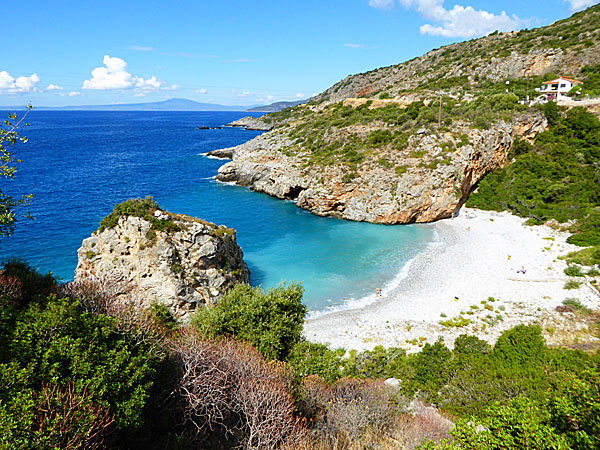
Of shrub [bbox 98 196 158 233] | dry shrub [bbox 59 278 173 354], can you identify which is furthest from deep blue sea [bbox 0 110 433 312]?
dry shrub [bbox 59 278 173 354]

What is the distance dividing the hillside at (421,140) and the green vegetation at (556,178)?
1.66m

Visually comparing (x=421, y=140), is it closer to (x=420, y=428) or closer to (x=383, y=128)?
(x=383, y=128)

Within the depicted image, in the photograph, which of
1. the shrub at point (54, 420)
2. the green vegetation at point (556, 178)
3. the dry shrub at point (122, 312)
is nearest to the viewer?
the shrub at point (54, 420)

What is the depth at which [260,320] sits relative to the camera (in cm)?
1256

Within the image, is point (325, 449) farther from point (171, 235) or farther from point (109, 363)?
point (171, 235)

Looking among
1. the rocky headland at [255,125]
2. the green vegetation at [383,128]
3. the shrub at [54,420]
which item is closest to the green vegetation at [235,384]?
the shrub at [54,420]

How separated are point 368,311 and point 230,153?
2406 inches

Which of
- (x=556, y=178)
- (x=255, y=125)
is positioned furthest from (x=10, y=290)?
(x=255, y=125)

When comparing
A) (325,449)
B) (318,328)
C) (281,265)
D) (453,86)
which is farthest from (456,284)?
(453,86)

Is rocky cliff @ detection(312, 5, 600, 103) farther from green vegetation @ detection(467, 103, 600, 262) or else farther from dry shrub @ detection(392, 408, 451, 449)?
dry shrub @ detection(392, 408, 451, 449)

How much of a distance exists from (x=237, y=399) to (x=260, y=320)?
14.8 ft

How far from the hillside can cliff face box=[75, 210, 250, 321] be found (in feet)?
70.8

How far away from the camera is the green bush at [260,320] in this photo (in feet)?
39.3

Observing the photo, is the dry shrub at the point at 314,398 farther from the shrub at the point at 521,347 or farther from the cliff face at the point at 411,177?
the cliff face at the point at 411,177
